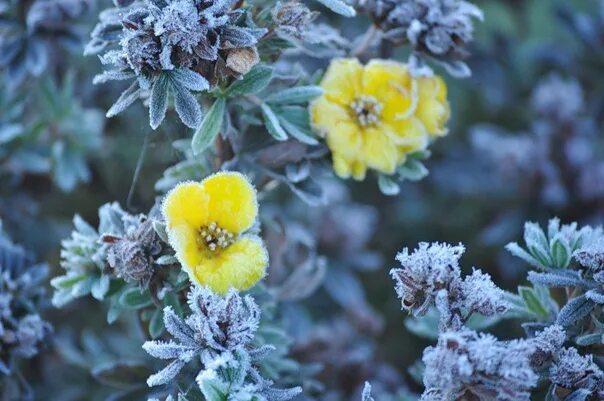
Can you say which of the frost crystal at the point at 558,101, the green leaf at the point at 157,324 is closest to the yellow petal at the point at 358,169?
the green leaf at the point at 157,324

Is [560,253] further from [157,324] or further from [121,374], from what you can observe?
[121,374]

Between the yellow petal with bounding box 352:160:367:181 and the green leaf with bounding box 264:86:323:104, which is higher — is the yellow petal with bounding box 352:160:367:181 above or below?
below

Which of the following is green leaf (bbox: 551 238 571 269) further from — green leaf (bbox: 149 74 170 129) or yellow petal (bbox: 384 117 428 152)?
green leaf (bbox: 149 74 170 129)

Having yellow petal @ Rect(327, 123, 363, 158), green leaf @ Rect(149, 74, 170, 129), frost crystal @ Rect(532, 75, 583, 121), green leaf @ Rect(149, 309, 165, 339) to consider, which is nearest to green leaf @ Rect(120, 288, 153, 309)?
green leaf @ Rect(149, 309, 165, 339)

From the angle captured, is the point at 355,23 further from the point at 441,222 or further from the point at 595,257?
the point at 595,257

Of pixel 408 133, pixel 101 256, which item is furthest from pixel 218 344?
pixel 408 133

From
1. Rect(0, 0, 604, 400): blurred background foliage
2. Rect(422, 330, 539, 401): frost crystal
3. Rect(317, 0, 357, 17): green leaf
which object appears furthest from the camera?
Rect(0, 0, 604, 400): blurred background foliage

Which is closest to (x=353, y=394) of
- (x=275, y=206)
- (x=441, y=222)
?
(x=275, y=206)
